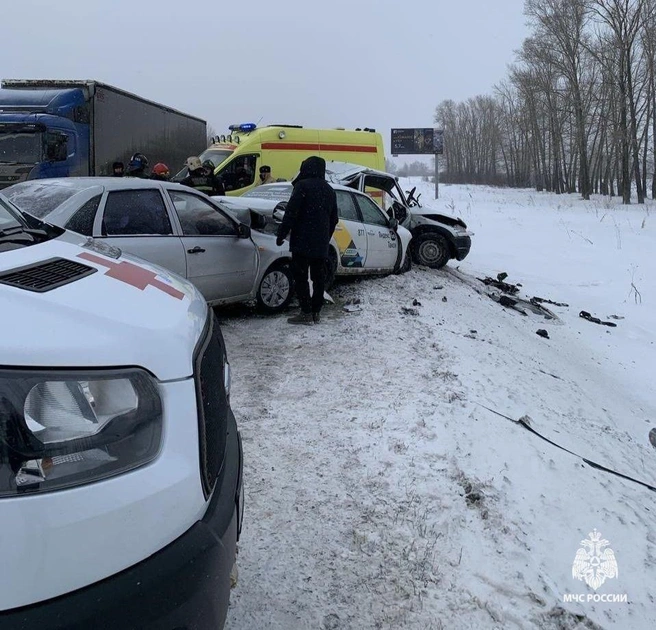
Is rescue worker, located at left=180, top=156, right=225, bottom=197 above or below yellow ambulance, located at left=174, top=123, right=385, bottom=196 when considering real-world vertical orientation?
below

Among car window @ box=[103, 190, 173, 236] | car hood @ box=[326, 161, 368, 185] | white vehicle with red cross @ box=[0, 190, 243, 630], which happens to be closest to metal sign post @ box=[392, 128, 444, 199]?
car hood @ box=[326, 161, 368, 185]

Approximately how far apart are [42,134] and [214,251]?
8.30 metres

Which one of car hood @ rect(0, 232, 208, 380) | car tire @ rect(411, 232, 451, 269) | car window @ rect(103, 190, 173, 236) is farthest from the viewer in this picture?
car tire @ rect(411, 232, 451, 269)

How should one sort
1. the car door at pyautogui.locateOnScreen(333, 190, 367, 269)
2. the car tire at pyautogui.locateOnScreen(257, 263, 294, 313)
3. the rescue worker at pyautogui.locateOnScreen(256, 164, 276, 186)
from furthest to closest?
1. the rescue worker at pyautogui.locateOnScreen(256, 164, 276, 186)
2. the car door at pyautogui.locateOnScreen(333, 190, 367, 269)
3. the car tire at pyautogui.locateOnScreen(257, 263, 294, 313)

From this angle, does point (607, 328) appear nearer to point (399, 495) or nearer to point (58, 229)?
point (399, 495)

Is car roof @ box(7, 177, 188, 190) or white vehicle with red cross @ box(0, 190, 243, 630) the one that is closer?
white vehicle with red cross @ box(0, 190, 243, 630)

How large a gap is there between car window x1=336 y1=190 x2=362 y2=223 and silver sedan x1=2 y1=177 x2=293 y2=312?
1.84m

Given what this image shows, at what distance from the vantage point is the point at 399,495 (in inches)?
141

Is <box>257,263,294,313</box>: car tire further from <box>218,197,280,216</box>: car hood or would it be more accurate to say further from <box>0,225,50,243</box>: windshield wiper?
<box>0,225,50,243</box>: windshield wiper

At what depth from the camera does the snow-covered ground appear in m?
2.85

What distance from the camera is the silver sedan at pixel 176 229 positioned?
5.38 metres

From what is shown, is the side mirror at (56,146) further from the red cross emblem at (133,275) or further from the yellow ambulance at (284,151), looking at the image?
the red cross emblem at (133,275)

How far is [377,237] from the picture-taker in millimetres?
9133

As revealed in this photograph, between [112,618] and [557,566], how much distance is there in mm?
2542
